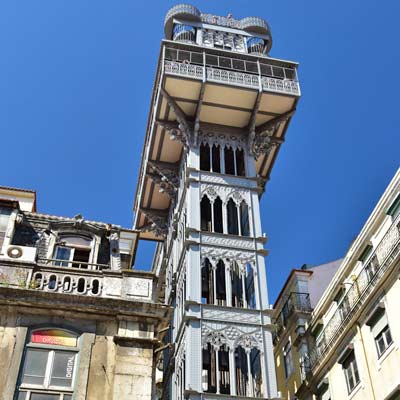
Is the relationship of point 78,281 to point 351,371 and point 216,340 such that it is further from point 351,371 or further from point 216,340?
point 351,371

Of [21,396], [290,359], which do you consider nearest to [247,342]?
[290,359]

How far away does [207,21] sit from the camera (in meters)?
42.3

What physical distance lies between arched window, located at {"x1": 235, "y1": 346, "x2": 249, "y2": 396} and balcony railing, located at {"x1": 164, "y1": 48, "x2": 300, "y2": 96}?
15324 mm

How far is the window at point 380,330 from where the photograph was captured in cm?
2322

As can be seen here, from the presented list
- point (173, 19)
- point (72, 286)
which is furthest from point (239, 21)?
point (72, 286)

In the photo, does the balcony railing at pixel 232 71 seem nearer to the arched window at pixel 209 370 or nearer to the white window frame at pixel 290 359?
the white window frame at pixel 290 359

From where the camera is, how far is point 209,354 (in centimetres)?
2883

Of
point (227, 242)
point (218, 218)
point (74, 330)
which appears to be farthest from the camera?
point (218, 218)

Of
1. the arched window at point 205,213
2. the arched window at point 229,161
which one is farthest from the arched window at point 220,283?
the arched window at point 229,161

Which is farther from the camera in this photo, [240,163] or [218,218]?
[240,163]

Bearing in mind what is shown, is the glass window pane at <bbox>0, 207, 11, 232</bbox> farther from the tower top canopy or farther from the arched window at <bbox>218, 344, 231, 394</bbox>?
the tower top canopy

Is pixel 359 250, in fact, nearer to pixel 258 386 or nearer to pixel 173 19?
pixel 258 386

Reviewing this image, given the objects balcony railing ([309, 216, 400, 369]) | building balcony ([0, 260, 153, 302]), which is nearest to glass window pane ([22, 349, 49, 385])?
building balcony ([0, 260, 153, 302])

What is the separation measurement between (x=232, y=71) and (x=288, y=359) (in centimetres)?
1652
